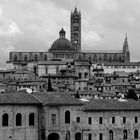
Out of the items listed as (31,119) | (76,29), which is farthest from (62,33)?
(31,119)

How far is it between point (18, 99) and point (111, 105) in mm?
10164

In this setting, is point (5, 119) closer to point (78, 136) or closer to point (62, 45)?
point (78, 136)

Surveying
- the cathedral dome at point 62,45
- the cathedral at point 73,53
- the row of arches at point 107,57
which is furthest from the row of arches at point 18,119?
the row of arches at point 107,57

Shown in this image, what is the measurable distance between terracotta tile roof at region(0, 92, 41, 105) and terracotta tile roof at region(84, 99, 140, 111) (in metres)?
5.36

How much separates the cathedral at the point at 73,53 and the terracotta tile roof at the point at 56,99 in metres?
85.7

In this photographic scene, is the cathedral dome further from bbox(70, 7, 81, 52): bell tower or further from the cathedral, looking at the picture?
bbox(70, 7, 81, 52): bell tower

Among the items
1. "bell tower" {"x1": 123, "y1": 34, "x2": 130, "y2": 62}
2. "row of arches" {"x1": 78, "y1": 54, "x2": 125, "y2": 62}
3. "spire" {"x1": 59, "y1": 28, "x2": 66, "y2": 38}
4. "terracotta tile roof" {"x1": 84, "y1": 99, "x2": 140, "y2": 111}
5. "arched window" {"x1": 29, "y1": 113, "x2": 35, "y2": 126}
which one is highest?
"spire" {"x1": 59, "y1": 28, "x2": 66, "y2": 38}

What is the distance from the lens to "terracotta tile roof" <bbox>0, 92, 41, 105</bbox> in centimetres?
4697

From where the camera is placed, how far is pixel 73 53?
149 m

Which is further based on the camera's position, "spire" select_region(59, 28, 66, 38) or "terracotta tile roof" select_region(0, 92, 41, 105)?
"spire" select_region(59, 28, 66, 38)

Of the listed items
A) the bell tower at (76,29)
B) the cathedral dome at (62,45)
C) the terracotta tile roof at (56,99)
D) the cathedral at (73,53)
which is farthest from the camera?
the bell tower at (76,29)

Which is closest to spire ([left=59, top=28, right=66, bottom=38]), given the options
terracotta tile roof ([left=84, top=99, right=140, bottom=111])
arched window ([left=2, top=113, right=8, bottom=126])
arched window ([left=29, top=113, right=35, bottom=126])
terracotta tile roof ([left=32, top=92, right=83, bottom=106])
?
terracotta tile roof ([left=84, top=99, right=140, bottom=111])

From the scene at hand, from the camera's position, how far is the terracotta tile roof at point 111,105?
5147cm

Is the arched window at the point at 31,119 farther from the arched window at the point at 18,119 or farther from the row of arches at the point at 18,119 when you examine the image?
the arched window at the point at 18,119
